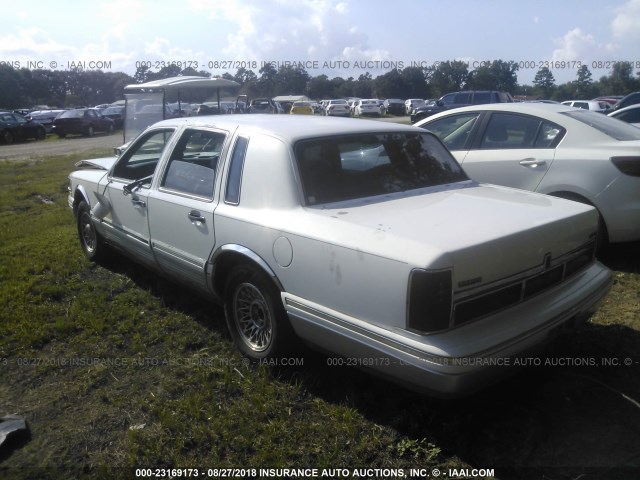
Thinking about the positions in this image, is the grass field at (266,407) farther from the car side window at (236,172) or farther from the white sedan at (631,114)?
the white sedan at (631,114)

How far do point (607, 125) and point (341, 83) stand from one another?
2121 inches

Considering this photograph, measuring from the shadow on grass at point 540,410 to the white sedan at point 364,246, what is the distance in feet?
1.26

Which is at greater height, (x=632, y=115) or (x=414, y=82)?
(x=414, y=82)

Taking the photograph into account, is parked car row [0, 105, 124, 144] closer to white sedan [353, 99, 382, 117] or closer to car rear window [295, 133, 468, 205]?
white sedan [353, 99, 382, 117]

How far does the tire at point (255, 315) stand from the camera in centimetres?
343

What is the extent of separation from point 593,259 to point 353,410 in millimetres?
1796

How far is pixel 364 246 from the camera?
2855 mm

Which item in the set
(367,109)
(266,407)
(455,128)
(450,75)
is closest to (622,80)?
(450,75)

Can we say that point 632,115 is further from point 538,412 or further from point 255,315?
point 255,315

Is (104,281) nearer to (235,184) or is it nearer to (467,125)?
(235,184)

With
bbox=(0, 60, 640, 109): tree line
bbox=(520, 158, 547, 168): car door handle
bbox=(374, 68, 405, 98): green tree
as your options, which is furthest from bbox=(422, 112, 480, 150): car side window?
bbox=(374, 68, 405, 98): green tree

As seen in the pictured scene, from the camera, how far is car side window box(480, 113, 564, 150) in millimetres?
5547

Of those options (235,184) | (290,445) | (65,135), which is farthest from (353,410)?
(65,135)

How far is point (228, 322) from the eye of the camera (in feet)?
12.9
